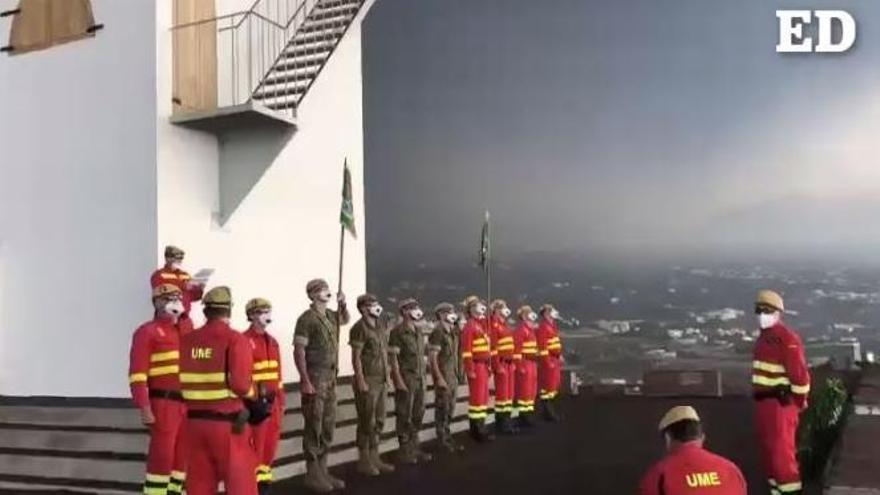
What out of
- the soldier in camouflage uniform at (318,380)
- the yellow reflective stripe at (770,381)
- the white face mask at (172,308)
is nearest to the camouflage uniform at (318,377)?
the soldier in camouflage uniform at (318,380)

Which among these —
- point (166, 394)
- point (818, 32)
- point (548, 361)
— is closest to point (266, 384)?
point (166, 394)

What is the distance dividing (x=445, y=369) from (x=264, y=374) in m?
3.81

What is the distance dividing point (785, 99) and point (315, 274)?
7160mm

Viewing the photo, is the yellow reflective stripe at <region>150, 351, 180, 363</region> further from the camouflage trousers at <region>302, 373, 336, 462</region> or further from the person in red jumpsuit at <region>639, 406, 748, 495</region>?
the person in red jumpsuit at <region>639, 406, 748, 495</region>

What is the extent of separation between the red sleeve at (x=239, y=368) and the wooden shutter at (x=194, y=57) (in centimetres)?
421

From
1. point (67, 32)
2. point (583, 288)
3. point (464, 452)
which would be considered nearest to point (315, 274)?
point (464, 452)

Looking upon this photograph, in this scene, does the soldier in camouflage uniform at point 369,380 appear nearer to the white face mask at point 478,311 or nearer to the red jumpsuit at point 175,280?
the red jumpsuit at point 175,280

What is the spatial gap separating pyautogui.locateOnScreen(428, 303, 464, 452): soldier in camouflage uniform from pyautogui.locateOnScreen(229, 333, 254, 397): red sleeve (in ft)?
15.0

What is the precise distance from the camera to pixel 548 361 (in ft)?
42.7

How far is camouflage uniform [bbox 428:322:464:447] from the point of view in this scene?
A: 10297 millimetres

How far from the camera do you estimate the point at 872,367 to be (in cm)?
1352

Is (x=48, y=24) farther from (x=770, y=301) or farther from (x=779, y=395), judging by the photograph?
(x=779, y=395)

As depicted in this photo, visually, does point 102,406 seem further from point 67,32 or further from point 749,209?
point 749,209

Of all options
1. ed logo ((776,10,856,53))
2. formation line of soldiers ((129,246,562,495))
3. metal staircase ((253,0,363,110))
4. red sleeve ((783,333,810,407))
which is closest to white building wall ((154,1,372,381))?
metal staircase ((253,0,363,110))
